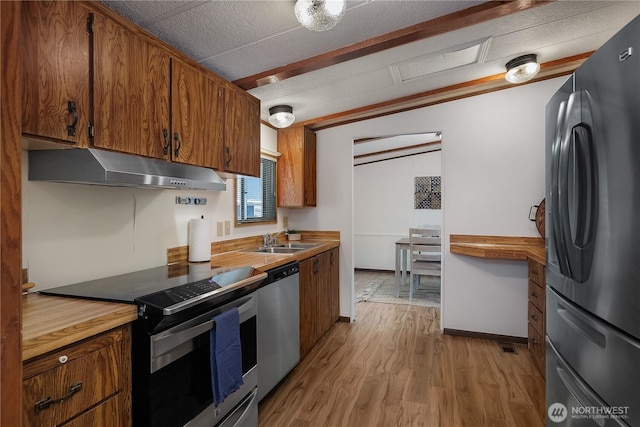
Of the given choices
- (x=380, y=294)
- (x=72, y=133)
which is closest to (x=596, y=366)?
(x=72, y=133)

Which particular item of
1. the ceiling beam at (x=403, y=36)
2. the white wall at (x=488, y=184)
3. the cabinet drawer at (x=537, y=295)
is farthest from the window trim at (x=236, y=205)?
the cabinet drawer at (x=537, y=295)

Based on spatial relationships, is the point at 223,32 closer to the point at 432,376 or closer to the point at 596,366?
the point at 596,366

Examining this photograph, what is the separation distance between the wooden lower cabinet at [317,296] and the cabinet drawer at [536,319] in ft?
5.81

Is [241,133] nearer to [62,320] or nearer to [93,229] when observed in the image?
[93,229]

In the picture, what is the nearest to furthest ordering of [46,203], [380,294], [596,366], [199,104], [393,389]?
[596,366] → [46,203] → [199,104] → [393,389] → [380,294]

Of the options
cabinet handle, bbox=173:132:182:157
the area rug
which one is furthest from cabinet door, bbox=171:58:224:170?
the area rug

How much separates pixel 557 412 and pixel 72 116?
2.39 m

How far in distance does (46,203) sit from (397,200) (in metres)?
5.71

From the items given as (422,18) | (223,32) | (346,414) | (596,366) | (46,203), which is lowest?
(346,414)

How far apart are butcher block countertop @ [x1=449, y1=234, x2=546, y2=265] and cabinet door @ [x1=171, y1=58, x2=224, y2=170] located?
245 centimetres

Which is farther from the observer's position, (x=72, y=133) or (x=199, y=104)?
(x=199, y=104)

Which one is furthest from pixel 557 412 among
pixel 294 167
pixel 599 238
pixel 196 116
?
pixel 294 167

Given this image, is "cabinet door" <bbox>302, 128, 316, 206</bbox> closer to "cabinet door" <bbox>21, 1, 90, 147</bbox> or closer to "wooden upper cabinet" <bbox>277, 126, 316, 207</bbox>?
"wooden upper cabinet" <bbox>277, 126, 316, 207</bbox>

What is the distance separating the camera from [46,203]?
144 cm
